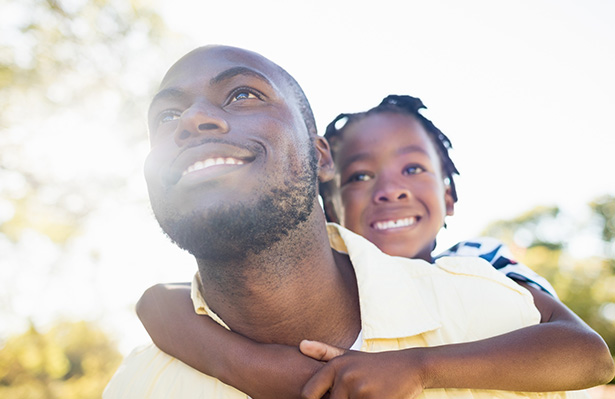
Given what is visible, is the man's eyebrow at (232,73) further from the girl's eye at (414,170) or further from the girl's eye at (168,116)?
the girl's eye at (414,170)

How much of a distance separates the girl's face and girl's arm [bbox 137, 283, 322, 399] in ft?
4.39

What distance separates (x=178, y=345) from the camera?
223cm

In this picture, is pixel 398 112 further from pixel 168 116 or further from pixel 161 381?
pixel 161 381

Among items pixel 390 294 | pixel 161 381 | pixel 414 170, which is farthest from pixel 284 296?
pixel 414 170

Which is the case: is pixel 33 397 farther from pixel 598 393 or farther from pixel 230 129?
pixel 598 393

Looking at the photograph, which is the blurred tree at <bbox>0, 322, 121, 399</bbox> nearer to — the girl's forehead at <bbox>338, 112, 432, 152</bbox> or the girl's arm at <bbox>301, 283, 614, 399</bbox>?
the girl's forehead at <bbox>338, 112, 432, 152</bbox>

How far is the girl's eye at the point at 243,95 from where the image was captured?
2.18m

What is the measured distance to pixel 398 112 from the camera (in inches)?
139

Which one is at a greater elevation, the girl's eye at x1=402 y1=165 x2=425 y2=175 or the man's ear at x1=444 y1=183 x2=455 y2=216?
the girl's eye at x1=402 y1=165 x2=425 y2=175

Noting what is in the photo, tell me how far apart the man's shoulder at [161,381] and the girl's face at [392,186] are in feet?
5.10

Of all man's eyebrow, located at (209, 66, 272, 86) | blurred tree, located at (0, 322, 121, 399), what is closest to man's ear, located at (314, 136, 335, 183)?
man's eyebrow, located at (209, 66, 272, 86)

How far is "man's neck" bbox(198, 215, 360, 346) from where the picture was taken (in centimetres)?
210

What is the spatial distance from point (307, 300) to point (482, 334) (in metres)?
0.76

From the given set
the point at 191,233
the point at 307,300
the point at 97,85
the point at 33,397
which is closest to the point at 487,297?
the point at 307,300
